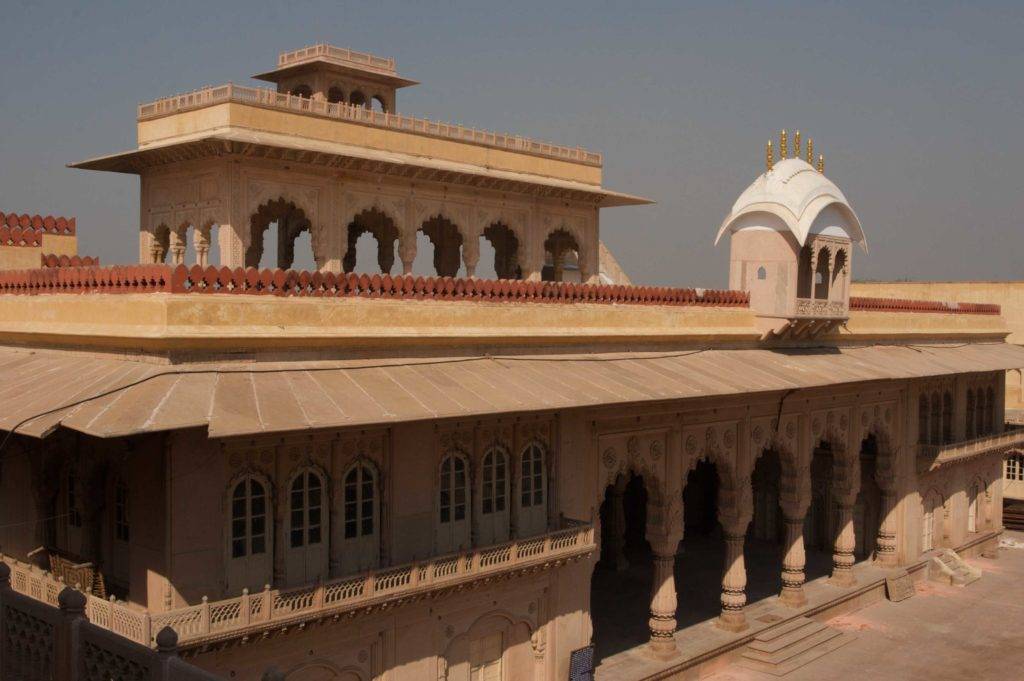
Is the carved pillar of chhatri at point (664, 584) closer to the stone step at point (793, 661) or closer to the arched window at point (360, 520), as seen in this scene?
the stone step at point (793, 661)

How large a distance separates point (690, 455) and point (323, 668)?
8.84 metres

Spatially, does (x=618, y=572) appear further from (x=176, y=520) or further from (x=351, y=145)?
(x=176, y=520)

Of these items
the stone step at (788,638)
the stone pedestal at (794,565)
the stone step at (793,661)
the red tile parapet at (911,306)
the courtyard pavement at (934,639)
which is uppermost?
the red tile parapet at (911,306)

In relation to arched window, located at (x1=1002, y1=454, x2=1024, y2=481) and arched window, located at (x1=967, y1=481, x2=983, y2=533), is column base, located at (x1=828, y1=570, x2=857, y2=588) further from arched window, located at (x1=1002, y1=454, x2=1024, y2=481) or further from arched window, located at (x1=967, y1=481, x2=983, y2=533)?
arched window, located at (x1=1002, y1=454, x2=1024, y2=481)

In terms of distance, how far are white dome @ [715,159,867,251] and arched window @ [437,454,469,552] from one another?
1039cm

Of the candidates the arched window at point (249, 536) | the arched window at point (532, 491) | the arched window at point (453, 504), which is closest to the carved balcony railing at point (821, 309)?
the arched window at point (532, 491)

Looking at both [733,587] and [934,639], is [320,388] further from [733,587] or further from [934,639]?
[934,639]

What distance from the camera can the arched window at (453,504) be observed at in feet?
49.1

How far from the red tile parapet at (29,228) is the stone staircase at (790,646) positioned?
1562 centimetres

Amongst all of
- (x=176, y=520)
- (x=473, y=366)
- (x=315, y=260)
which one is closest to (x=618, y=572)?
(x=315, y=260)

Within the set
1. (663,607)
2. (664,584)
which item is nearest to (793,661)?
(663,607)

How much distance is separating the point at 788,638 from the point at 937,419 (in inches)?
430

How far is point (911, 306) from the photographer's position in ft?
90.8

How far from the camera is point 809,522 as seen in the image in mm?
28906
